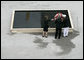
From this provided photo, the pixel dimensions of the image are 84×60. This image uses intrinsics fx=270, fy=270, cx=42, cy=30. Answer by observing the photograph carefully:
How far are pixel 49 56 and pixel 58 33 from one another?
216cm

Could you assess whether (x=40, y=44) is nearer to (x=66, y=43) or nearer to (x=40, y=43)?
(x=40, y=43)

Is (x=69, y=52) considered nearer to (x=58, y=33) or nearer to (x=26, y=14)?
(x=58, y=33)

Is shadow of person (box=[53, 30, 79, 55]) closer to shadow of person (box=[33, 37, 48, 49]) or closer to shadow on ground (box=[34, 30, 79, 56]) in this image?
shadow on ground (box=[34, 30, 79, 56])

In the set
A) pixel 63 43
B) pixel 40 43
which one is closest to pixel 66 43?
pixel 63 43

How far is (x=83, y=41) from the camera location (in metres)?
15.9

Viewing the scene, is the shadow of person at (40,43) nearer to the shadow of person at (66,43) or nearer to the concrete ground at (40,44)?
the concrete ground at (40,44)

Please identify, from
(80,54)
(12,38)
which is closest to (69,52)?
(80,54)

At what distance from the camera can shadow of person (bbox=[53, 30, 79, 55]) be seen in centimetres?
1489

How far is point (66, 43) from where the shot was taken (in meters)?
15.6

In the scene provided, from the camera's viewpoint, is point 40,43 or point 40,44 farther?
point 40,43

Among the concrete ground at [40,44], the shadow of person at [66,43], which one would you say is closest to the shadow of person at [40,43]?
the concrete ground at [40,44]

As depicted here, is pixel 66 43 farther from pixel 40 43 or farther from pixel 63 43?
pixel 40 43

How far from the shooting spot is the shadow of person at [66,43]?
14891 mm

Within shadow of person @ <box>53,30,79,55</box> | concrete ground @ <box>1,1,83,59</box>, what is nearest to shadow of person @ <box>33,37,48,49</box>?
concrete ground @ <box>1,1,83,59</box>
